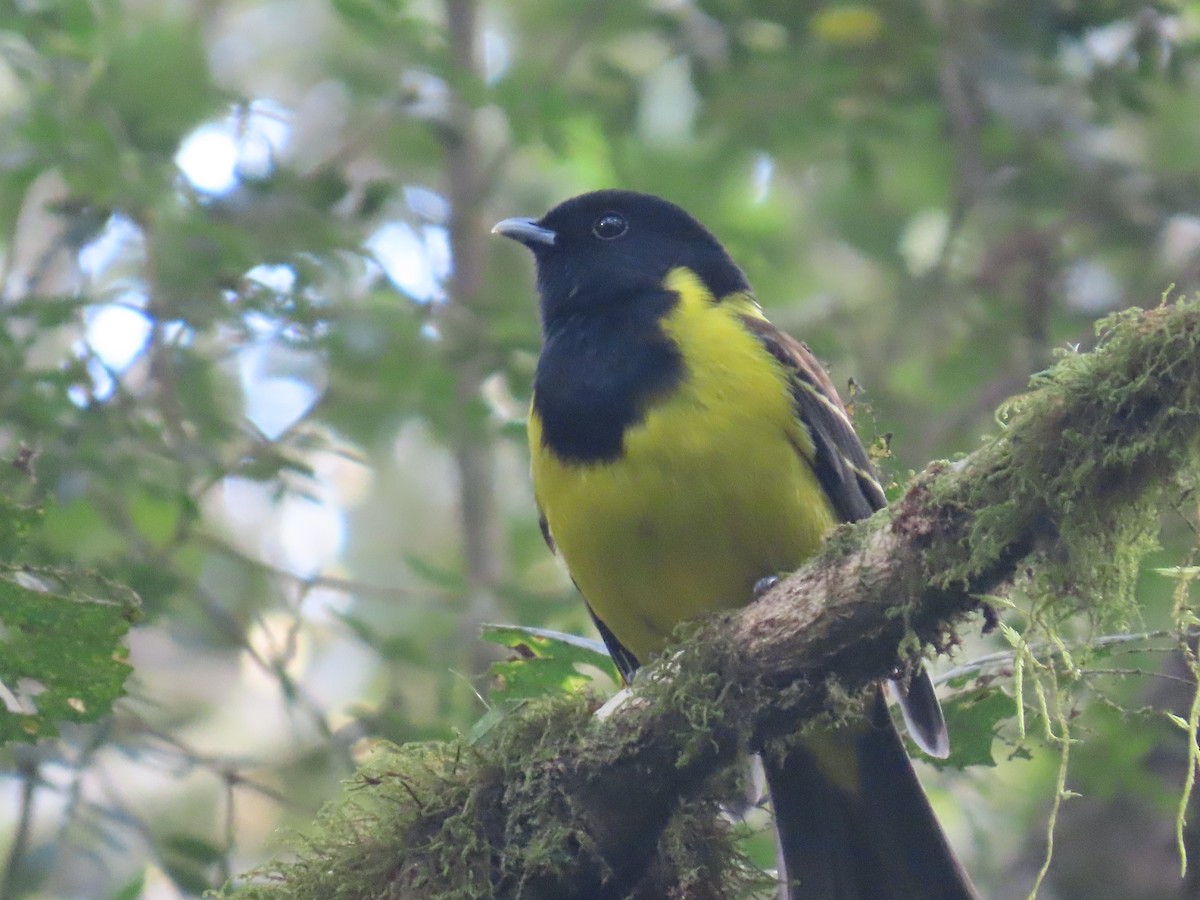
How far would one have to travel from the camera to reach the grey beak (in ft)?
14.7

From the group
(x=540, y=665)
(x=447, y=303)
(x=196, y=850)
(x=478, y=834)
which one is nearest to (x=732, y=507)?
(x=540, y=665)

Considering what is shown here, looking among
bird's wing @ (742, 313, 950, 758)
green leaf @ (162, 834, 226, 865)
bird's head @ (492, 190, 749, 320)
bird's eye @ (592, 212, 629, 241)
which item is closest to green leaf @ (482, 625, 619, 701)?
bird's wing @ (742, 313, 950, 758)

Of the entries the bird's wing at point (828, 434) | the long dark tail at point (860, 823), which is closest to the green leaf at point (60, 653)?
the long dark tail at point (860, 823)

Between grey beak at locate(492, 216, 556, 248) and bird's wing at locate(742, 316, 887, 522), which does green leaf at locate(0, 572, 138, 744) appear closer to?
bird's wing at locate(742, 316, 887, 522)

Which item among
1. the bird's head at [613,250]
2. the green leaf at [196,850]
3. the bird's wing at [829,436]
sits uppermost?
the bird's head at [613,250]

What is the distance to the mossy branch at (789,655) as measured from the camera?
2.38 metres

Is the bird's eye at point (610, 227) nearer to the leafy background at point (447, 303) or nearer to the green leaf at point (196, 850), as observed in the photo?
the leafy background at point (447, 303)

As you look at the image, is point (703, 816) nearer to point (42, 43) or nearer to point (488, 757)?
point (488, 757)

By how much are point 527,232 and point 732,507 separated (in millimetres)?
1613

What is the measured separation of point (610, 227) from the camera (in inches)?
173

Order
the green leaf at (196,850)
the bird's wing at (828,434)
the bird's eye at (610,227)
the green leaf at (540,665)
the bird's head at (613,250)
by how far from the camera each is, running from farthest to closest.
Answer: the bird's eye at (610,227) → the bird's head at (613,250) → the green leaf at (196,850) → the bird's wing at (828,434) → the green leaf at (540,665)

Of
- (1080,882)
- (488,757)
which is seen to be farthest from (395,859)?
(1080,882)

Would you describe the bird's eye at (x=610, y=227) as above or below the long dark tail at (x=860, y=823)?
above

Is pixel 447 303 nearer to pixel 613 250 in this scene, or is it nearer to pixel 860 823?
pixel 613 250
